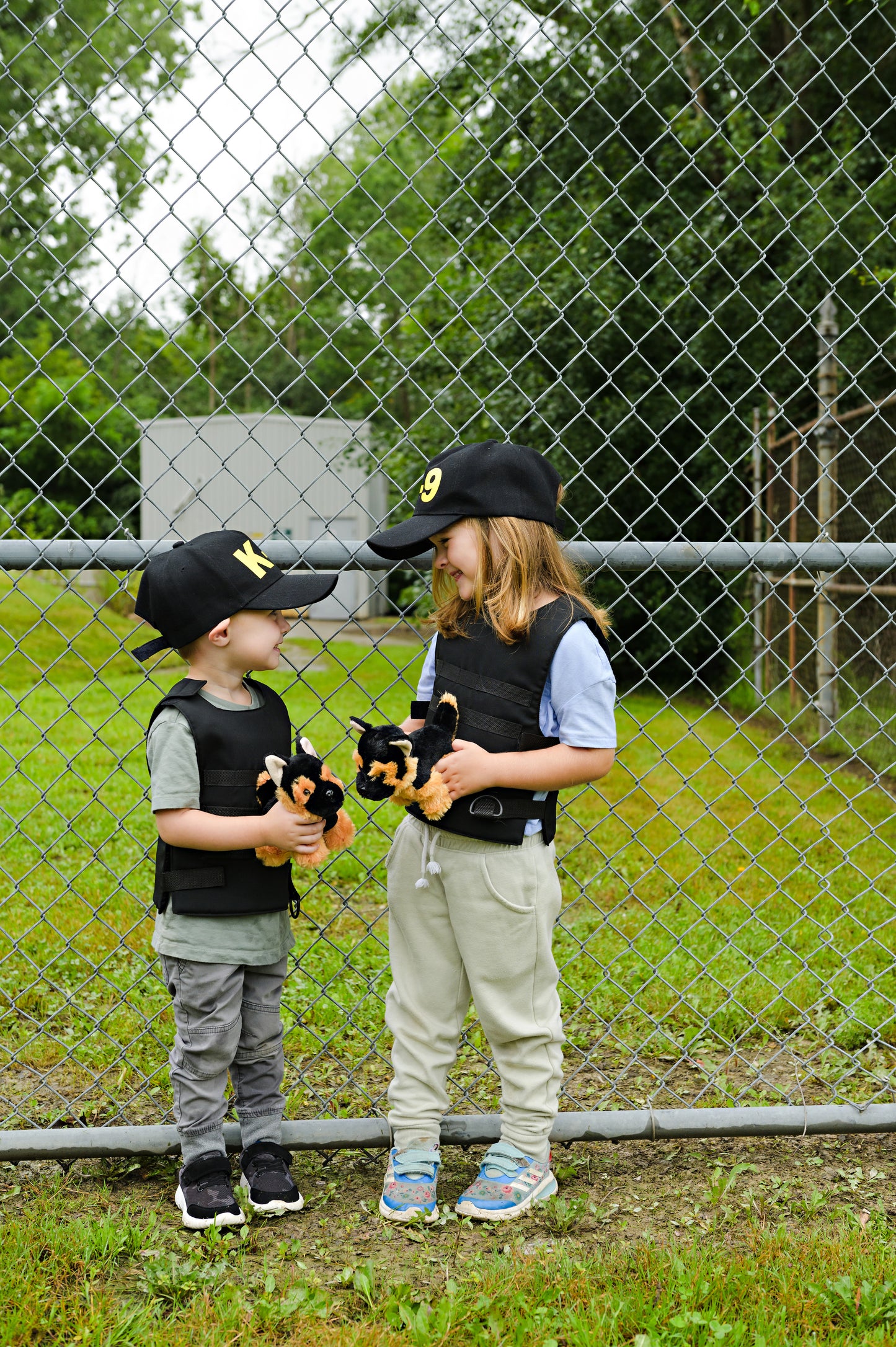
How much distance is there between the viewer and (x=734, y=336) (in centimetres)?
1051

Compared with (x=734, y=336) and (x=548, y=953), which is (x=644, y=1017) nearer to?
(x=548, y=953)

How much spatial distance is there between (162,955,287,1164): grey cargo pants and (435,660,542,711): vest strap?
679 mm

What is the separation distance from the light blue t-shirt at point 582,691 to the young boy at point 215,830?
0.47 m

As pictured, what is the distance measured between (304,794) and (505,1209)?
94 cm

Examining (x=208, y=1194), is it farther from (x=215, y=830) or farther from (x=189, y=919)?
(x=215, y=830)

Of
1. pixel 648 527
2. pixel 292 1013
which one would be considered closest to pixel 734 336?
pixel 648 527

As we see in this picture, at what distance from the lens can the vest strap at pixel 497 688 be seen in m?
2.12

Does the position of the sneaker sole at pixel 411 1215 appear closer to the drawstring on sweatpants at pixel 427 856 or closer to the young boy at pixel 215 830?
the young boy at pixel 215 830

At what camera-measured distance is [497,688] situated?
2125 millimetres

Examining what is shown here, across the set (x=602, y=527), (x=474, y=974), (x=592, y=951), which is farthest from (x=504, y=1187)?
(x=602, y=527)

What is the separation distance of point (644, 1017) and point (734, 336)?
8593mm

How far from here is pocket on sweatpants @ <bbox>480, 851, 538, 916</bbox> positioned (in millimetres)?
2135

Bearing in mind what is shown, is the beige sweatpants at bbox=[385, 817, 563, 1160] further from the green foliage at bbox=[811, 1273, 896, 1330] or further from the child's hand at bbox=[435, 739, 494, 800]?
the green foliage at bbox=[811, 1273, 896, 1330]

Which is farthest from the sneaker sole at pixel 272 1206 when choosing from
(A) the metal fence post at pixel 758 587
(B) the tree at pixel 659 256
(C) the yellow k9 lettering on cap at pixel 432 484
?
(B) the tree at pixel 659 256
